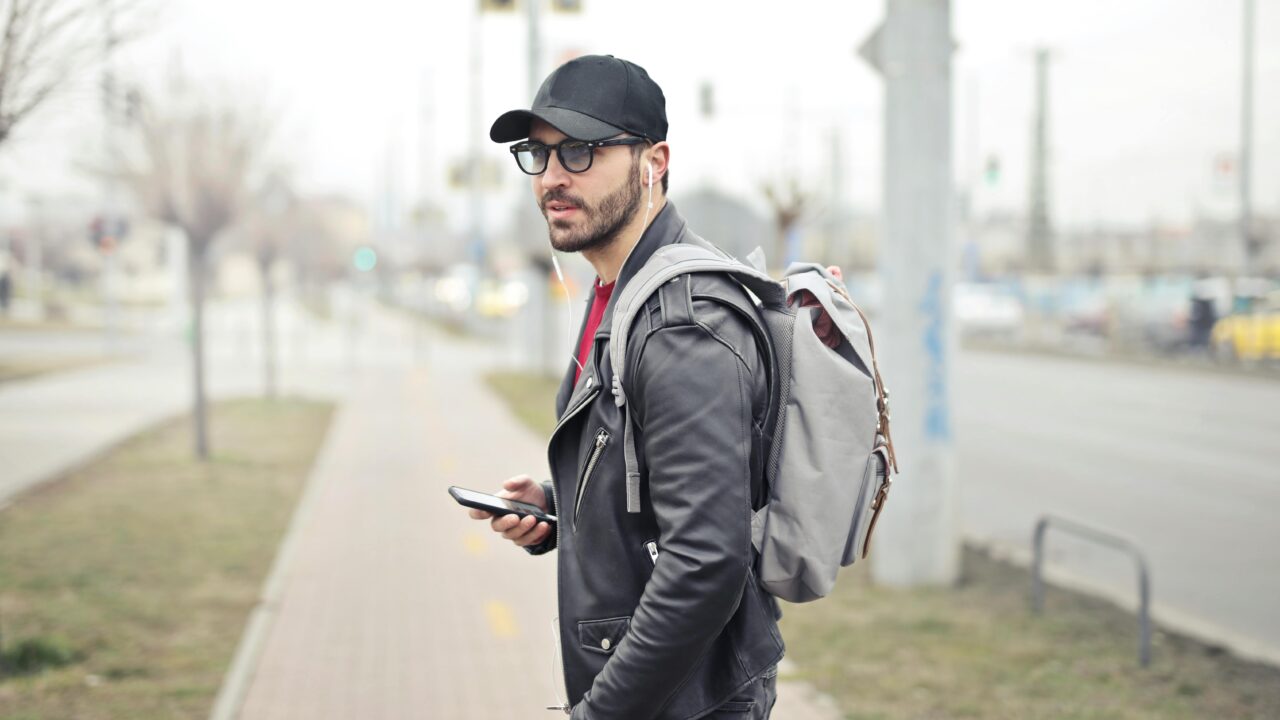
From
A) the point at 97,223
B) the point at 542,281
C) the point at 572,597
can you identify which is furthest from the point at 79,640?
the point at 97,223

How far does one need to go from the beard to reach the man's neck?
2cm

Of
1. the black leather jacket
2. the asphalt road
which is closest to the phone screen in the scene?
the black leather jacket

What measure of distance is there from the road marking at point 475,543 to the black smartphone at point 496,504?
20.7 feet

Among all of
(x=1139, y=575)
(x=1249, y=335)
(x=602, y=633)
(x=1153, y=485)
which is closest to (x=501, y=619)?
(x=1139, y=575)

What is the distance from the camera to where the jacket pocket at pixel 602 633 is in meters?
2.16

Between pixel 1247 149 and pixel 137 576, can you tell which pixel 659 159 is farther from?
pixel 1247 149

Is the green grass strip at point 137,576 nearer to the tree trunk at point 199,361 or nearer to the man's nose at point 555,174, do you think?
the tree trunk at point 199,361

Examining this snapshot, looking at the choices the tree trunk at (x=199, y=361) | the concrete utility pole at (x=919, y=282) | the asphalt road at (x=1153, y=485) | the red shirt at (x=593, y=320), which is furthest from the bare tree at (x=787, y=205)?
the red shirt at (x=593, y=320)

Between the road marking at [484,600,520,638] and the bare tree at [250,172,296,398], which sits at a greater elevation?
the bare tree at [250,172,296,398]

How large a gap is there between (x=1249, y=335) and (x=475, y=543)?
22580 millimetres

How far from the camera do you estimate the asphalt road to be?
7785mm

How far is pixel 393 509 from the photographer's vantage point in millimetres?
10398

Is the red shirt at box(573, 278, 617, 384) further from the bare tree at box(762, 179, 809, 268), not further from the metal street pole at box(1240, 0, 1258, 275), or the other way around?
the metal street pole at box(1240, 0, 1258, 275)

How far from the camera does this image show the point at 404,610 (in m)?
7.05
